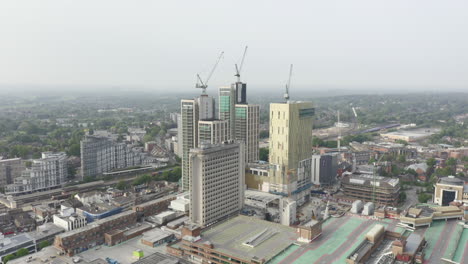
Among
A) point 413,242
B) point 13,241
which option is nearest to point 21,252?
point 13,241

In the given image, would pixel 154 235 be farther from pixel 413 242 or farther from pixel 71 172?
pixel 71 172

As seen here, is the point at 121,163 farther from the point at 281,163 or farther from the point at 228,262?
the point at 228,262

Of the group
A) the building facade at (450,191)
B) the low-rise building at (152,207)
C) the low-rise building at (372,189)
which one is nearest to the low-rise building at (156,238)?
the low-rise building at (152,207)

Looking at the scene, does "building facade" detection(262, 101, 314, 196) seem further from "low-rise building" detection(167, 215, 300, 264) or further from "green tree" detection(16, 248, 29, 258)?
"green tree" detection(16, 248, 29, 258)

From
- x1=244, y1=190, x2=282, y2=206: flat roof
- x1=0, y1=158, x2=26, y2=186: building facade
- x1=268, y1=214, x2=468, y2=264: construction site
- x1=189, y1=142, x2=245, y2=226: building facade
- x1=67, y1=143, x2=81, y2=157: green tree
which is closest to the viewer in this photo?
x1=268, y1=214, x2=468, y2=264: construction site

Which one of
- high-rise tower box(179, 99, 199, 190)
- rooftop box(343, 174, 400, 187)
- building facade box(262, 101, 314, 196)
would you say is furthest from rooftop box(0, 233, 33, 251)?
rooftop box(343, 174, 400, 187)

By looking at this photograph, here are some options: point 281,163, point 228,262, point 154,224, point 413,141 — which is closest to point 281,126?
point 281,163
